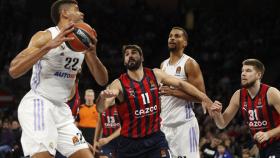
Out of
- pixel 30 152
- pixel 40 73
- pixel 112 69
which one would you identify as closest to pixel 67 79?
pixel 40 73

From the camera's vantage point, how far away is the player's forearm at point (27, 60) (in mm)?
5449

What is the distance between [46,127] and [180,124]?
259cm

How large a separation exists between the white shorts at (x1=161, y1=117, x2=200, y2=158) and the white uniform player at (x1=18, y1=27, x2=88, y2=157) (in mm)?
2102

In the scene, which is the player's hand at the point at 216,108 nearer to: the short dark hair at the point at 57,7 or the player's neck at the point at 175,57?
the player's neck at the point at 175,57

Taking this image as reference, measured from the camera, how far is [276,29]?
19.0 meters

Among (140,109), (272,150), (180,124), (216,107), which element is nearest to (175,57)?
(180,124)

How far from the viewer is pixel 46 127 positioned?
5848 mm

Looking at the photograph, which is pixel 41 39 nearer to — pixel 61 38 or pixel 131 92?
pixel 61 38

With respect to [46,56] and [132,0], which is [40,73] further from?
[132,0]

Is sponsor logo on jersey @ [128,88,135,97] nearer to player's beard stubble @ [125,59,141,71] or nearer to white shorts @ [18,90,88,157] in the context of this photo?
player's beard stubble @ [125,59,141,71]

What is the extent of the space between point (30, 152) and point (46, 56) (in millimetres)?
938

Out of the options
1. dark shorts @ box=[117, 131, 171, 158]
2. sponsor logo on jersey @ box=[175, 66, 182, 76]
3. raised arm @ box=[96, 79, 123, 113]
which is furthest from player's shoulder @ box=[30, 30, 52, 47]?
sponsor logo on jersey @ box=[175, 66, 182, 76]

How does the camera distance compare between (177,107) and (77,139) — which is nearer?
(77,139)

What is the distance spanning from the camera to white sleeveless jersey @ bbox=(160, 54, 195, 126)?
799 centimetres
